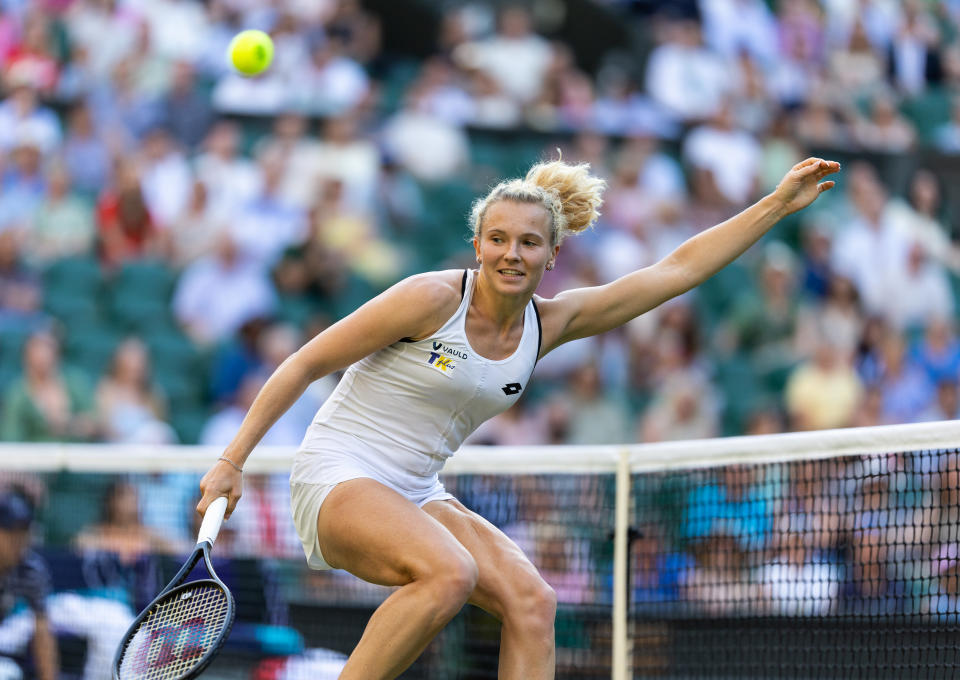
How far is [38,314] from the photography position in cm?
1108

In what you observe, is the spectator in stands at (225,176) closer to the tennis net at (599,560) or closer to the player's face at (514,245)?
the tennis net at (599,560)

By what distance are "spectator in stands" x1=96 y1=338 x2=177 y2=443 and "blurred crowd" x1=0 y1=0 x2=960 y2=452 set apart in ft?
0.07

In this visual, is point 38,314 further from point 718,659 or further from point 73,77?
point 718,659

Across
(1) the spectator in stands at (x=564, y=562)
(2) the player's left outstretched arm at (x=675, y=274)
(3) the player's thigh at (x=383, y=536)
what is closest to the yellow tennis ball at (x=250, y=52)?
(1) the spectator in stands at (x=564, y=562)

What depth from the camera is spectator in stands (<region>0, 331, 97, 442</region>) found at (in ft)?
33.2

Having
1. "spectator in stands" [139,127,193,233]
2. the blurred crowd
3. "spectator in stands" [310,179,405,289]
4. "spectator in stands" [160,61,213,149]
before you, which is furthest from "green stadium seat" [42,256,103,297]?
"spectator in stands" [310,179,405,289]

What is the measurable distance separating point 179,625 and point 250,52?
371 centimetres

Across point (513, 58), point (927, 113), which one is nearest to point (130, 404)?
point (513, 58)

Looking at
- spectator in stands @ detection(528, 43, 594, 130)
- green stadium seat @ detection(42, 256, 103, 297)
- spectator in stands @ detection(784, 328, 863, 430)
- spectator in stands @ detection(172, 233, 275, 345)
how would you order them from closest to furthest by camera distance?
spectator in stands @ detection(784, 328, 863, 430)
spectator in stands @ detection(172, 233, 275, 345)
green stadium seat @ detection(42, 256, 103, 297)
spectator in stands @ detection(528, 43, 594, 130)

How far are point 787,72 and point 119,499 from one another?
9816 millimetres

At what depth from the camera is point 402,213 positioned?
40.2 ft

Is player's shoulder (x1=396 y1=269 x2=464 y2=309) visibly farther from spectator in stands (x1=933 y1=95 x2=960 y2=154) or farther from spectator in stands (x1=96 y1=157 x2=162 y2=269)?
spectator in stands (x1=933 y1=95 x2=960 y2=154)

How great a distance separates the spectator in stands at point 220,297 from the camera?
36.7 ft

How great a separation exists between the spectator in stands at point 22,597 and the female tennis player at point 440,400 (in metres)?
2.91
